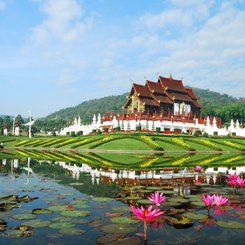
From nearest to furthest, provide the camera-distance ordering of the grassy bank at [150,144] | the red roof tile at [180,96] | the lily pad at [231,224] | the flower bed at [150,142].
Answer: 1. the lily pad at [231,224]
2. the flower bed at [150,142]
3. the grassy bank at [150,144]
4. the red roof tile at [180,96]

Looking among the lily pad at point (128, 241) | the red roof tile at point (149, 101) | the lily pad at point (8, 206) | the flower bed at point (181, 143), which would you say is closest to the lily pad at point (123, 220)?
the lily pad at point (128, 241)

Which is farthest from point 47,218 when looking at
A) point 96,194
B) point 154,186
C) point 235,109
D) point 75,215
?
point 235,109

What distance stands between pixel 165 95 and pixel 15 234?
198 feet

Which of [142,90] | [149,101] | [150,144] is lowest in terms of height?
[150,144]

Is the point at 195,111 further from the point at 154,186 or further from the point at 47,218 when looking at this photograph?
the point at 47,218

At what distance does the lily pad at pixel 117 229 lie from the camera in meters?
8.31

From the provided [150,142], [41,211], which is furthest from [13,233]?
[150,142]

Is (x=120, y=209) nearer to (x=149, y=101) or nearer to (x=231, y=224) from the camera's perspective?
(x=231, y=224)

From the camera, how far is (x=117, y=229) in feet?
27.8

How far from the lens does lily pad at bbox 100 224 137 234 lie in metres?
8.31

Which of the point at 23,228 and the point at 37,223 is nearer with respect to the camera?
the point at 23,228

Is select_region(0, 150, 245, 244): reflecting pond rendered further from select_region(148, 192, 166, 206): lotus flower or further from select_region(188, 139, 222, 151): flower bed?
select_region(188, 139, 222, 151): flower bed

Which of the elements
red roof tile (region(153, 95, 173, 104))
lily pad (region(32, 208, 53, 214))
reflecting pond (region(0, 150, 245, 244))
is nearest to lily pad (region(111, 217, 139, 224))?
reflecting pond (region(0, 150, 245, 244))

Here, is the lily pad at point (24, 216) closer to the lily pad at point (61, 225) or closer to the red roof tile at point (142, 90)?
the lily pad at point (61, 225)
